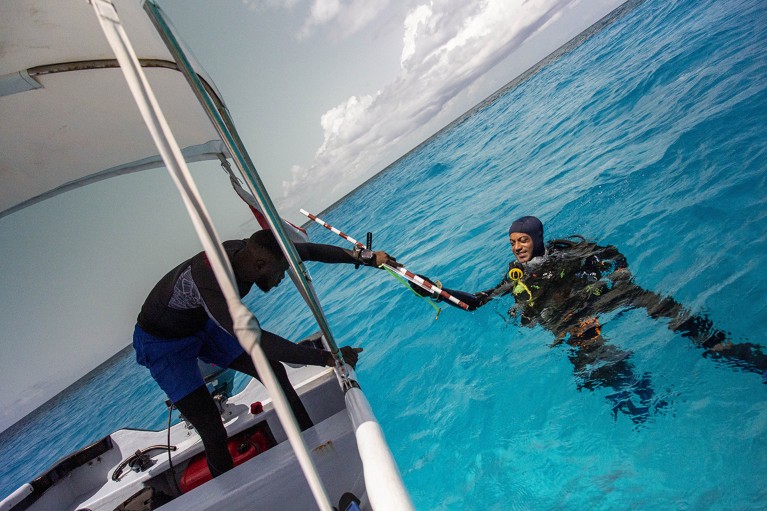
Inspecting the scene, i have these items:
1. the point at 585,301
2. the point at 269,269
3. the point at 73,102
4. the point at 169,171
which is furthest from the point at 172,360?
the point at 585,301

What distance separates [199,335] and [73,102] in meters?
1.97

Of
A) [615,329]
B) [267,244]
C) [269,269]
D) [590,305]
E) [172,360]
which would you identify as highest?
[267,244]

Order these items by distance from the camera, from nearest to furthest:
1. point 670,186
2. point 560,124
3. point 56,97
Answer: point 56,97, point 670,186, point 560,124

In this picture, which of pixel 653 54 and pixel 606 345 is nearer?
pixel 606 345

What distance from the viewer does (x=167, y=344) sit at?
10.3 feet

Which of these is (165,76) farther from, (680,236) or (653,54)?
(653,54)

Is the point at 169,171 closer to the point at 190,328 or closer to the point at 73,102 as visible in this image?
the point at 73,102

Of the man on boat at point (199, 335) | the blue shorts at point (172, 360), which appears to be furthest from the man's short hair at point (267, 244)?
the blue shorts at point (172, 360)

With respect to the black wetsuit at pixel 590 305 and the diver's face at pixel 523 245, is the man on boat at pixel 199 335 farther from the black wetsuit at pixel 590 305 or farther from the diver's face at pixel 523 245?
the black wetsuit at pixel 590 305

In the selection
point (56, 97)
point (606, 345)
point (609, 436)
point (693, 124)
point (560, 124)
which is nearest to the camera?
point (56, 97)

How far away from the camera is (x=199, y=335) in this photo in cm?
336

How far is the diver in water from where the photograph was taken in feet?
12.3

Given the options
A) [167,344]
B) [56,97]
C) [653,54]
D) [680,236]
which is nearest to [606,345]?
[680,236]

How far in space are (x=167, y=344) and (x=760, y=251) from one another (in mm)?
6001
